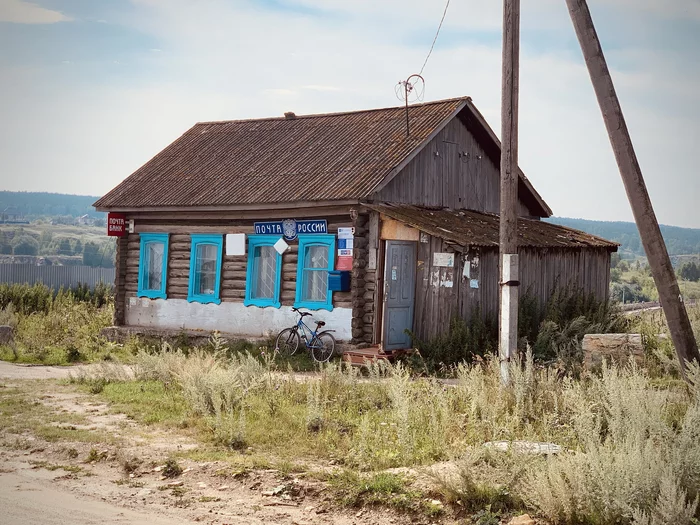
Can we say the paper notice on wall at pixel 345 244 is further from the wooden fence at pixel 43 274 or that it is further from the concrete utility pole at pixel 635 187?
the wooden fence at pixel 43 274

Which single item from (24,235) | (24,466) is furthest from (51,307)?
(24,235)

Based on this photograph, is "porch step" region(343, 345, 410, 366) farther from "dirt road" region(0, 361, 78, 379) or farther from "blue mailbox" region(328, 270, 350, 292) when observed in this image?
Answer: "dirt road" region(0, 361, 78, 379)

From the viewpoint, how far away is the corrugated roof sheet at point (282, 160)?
64.6 ft

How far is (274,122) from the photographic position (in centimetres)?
2556

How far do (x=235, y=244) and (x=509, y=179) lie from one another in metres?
10.3

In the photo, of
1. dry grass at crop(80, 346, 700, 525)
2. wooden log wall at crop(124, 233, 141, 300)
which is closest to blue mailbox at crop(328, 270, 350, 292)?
dry grass at crop(80, 346, 700, 525)

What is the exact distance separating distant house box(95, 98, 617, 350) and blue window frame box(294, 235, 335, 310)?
27 millimetres

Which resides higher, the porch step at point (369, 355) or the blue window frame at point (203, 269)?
the blue window frame at point (203, 269)

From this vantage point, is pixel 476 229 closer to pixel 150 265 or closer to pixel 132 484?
pixel 150 265

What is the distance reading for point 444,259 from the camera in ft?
58.6

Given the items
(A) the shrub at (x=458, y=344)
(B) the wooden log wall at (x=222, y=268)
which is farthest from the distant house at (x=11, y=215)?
(A) the shrub at (x=458, y=344)

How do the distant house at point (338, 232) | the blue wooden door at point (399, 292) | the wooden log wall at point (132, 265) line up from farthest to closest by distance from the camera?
1. the wooden log wall at point (132, 265)
2. the distant house at point (338, 232)
3. the blue wooden door at point (399, 292)

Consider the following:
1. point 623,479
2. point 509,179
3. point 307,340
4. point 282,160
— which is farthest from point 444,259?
point 623,479

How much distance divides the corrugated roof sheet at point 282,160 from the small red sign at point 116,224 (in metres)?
0.34
